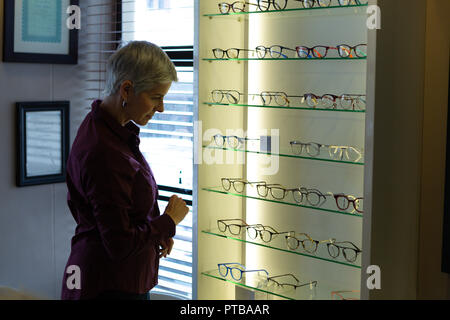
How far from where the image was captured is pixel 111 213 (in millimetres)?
1960

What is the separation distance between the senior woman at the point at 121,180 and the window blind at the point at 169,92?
1247 millimetres

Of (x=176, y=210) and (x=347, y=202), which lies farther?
(x=347, y=202)

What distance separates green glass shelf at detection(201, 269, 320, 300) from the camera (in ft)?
9.29

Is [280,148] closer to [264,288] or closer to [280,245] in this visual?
[280,245]

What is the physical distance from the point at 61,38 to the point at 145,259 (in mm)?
1853

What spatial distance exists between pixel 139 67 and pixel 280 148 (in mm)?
1108

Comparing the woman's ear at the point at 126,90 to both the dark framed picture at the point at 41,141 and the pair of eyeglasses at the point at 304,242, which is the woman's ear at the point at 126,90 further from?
the dark framed picture at the point at 41,141

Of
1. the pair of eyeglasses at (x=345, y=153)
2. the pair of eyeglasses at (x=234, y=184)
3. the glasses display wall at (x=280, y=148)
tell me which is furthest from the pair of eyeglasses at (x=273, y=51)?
the pair of eyeglasses at (x=234, y=184)

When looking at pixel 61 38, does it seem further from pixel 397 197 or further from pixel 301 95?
pixel 397 197

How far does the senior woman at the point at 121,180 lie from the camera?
6.61ft

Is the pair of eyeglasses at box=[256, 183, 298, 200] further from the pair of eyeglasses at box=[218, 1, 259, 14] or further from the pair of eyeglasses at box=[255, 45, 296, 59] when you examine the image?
the pair of eyeglasses at box=[218, 1, 259, 14]

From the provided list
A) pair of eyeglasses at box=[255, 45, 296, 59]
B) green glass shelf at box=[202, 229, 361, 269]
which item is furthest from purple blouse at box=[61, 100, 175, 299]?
pair of eyeglasses at box=[255, 45, 296, 59]

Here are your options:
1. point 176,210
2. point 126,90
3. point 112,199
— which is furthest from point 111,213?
point 126,90

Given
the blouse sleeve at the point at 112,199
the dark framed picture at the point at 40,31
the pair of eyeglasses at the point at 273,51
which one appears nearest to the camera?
the blouse sleeve at the point at 112,199
